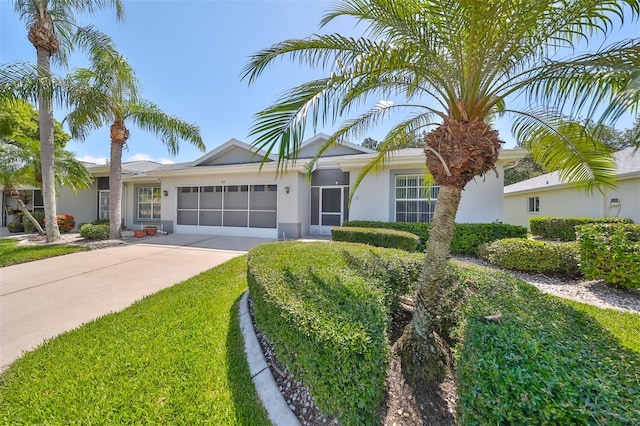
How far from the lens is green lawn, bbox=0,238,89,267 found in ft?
26.8

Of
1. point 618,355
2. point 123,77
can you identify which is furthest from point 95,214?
point 618,355

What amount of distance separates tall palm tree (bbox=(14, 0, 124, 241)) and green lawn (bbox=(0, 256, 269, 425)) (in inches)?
411

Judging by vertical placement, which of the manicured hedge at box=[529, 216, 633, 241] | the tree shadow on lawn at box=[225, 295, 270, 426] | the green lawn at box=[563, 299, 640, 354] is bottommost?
the tree shadow on lawn at box=[225, 295, 270, 426]

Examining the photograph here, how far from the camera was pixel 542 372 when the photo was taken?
1766 mm

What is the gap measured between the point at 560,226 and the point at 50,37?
25104 millimetres

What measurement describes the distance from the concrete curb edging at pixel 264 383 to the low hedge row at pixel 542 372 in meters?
1.61

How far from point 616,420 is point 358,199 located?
10.7 meters

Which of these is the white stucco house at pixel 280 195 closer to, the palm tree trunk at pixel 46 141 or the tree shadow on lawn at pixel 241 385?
the palm tree trunk at pixel 46 141

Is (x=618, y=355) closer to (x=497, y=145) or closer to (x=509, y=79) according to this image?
(x=497, y=145)

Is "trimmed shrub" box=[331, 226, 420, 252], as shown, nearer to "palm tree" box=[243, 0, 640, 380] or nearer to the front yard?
the front yard

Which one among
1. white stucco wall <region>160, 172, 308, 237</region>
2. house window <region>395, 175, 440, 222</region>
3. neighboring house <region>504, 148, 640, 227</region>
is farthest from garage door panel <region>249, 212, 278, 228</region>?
neighboring house <region>504, 148, 640, 227</region>

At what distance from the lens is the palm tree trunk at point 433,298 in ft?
9.75

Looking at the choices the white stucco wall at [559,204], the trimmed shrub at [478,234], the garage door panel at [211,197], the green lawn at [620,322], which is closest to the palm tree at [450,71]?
the green lawn at [620,322]

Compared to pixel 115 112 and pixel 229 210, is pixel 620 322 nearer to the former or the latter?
pixel 229 210
